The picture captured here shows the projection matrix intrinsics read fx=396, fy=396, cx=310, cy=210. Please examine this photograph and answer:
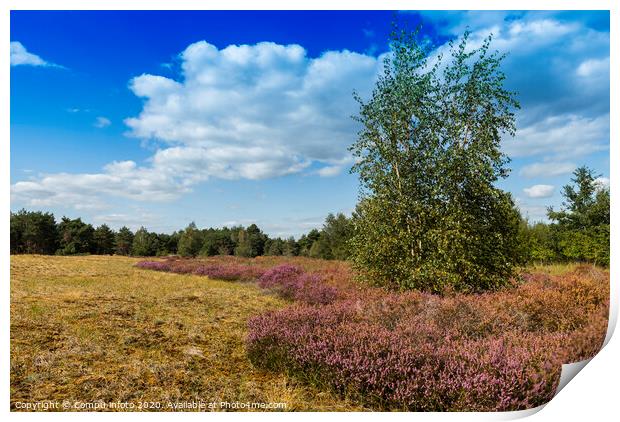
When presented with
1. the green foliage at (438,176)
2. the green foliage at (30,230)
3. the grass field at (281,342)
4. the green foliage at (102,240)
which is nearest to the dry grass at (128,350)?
the grass field at (281,342)

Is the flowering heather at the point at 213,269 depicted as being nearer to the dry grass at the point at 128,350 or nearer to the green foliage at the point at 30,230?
the dry grass at the point at 128,350

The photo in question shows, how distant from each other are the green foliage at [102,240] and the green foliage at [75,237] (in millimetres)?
102

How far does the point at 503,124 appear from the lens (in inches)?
259

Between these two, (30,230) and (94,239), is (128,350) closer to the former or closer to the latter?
(30,230)

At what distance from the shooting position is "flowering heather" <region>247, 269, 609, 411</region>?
3848 millimetres

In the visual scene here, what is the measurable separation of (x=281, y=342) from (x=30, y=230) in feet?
13.1

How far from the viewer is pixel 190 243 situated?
1989 cm

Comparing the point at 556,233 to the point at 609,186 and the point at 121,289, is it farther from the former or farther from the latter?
the point at 121,289

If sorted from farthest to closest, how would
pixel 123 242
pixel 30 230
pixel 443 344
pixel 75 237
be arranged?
pixel 123 242, pixel 75 237, pixel 30 230, pixel 443 344

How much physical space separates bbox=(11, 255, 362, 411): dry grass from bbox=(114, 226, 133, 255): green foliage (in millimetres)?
1306

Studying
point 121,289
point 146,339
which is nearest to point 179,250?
point 121,289

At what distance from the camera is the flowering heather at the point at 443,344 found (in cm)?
385

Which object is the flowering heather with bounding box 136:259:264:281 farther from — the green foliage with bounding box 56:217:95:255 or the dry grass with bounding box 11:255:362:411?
the green foliage with bounding box 56:217:95:255

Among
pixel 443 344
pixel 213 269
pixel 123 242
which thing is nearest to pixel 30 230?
pixel 123 242
